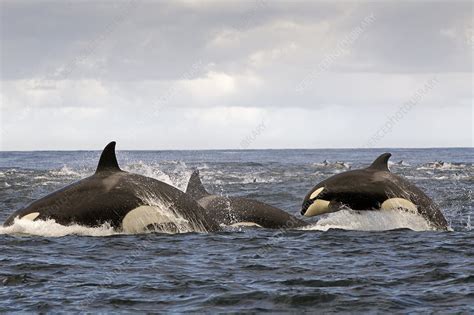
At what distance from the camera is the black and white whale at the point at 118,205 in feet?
50.8

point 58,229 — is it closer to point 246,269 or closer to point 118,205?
point 118,205

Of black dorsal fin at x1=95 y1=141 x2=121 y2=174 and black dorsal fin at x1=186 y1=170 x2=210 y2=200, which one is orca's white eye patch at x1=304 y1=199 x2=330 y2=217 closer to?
black dorsal fin at x1=186 y1=170 x2=210 y2=200

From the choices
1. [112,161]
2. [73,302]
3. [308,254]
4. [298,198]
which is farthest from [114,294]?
[298,198]

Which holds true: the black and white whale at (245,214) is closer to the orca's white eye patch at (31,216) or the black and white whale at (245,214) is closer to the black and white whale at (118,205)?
the black and white whale at (118,205)

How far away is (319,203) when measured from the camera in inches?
734

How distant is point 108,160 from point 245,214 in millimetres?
3644

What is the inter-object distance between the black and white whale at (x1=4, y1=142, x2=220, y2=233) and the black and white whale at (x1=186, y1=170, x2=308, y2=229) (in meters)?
1.90

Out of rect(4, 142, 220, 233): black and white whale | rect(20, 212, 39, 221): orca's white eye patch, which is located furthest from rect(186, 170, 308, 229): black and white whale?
rect(20, 212, 39, 221): orca's white eye patch

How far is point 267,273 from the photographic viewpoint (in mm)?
12039

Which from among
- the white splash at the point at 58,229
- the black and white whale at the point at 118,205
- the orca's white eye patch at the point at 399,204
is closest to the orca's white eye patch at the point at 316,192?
the orca's white eye patch at the point at 399,204

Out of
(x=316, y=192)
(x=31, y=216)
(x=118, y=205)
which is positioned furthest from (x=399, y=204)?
(x=31, y=216)

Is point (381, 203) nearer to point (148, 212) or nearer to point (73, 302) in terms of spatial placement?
point (148, 212)

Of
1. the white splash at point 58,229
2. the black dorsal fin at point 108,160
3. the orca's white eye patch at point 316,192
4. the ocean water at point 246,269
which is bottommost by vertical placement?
the ocean water at point 246,269

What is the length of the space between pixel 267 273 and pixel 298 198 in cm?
1845
